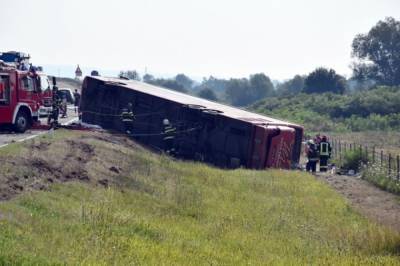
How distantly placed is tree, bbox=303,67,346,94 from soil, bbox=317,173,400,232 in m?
71.0

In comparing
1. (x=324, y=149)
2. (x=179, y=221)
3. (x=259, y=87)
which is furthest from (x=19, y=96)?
(x=259, y=87)

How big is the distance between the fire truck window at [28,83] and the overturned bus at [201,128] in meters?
4.56

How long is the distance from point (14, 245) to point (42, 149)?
360 inches

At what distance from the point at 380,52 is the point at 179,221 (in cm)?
9172

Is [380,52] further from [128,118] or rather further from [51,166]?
[51,166]

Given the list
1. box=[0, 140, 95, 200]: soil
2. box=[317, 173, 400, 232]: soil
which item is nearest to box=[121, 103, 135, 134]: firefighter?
box=[317, 173, 400, 232]: soil

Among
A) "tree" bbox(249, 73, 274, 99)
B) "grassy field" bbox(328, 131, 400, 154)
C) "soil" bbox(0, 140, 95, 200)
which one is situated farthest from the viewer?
"tree" bbox(249, 73, 274, 99)

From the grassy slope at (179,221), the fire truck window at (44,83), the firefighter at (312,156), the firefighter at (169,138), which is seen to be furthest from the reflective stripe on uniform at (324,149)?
the fire truck window at (44,83)

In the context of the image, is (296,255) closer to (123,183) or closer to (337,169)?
(123,183)

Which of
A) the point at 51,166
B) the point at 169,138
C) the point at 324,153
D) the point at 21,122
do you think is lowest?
the point at 324,153

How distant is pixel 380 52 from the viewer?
101250 mm

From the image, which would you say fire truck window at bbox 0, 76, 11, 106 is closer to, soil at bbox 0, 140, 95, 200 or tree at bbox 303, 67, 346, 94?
soil at bbox 0, 140, 95, 200

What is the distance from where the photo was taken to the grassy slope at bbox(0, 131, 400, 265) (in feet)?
33.9

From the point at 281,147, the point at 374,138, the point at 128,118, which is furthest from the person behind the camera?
the point at 374,138
